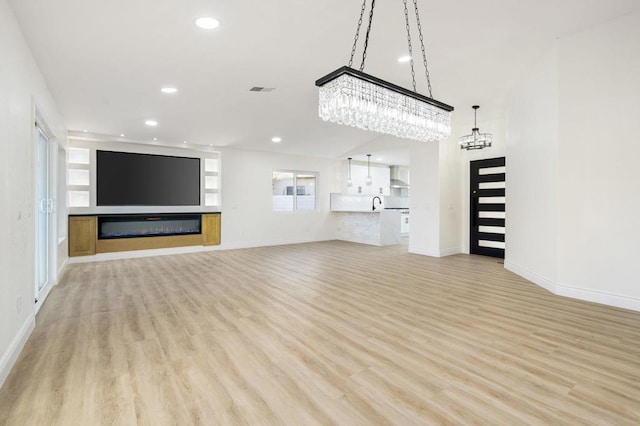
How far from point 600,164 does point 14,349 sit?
242 inches

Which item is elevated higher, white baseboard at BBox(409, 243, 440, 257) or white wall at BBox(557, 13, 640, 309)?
white wall at BBox(557, 13, 640, 309)

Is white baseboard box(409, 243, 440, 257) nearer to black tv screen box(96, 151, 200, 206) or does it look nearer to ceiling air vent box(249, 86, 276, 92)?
ceiling air vent box(249, 86, 276, 92)

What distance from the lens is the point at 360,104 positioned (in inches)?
112

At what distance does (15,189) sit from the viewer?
2676 mm

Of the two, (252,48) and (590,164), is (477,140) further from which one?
(252,48)

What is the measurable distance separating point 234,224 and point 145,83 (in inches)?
185

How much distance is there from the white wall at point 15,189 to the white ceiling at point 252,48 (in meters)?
0.37

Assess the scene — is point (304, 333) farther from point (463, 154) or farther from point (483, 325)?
point (463, 154)

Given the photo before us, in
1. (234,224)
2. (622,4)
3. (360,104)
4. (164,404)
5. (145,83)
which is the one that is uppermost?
(622,4)

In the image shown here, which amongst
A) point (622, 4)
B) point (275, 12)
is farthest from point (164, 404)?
point (622, 4)

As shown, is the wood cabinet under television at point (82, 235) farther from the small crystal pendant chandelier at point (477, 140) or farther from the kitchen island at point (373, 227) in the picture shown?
the small crystal pendant chandelier at point (477, 140)

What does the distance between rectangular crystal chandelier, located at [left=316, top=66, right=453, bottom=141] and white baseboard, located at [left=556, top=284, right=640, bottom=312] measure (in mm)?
2650

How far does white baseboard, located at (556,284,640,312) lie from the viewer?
3.61 meters

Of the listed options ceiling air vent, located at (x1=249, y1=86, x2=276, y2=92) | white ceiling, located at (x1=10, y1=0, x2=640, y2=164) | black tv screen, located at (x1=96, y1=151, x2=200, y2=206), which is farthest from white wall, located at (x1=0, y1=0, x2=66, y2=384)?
black tv screen, located at (x1=96, y1=151, x2=200, y2=206)
